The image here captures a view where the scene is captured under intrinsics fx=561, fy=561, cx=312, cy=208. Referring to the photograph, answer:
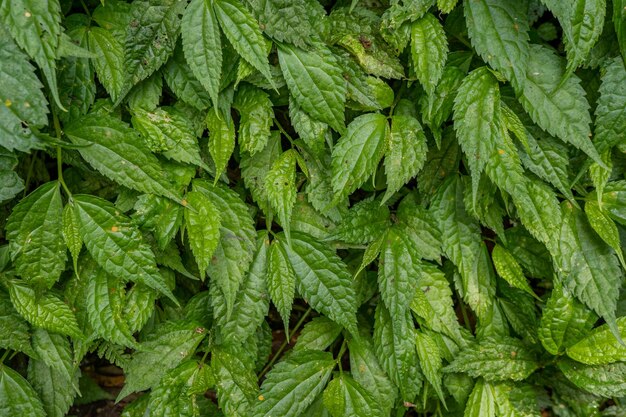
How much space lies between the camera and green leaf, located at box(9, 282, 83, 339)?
1.62 meters

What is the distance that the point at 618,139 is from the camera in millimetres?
1587

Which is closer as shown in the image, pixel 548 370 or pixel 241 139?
pixel 241 139

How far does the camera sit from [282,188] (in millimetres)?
1641

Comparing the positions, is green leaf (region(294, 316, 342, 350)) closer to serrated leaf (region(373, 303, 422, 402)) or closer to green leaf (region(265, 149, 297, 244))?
serrated leaf (region(373, 303, 422, 402))

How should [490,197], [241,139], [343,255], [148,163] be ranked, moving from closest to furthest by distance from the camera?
[148,163]
[241,139]
[490,197]
[343,255]

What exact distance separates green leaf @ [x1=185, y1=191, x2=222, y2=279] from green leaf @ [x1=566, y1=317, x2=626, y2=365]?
116 centimetres

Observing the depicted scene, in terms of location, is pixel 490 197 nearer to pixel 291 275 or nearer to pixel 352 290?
pixel 352 290

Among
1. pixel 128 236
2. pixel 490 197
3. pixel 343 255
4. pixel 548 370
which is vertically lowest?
pixel 548 370

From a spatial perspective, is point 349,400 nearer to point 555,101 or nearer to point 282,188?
point 282,188

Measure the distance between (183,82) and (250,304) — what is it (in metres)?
0.69

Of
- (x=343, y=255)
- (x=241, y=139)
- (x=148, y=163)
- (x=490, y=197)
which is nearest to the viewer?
(x=148, y=163)

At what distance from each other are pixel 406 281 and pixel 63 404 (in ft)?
3.77

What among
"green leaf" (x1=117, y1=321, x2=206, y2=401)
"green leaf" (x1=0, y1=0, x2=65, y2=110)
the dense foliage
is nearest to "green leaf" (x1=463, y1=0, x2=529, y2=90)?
the dense foliage

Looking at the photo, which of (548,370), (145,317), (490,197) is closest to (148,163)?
(145,317)
